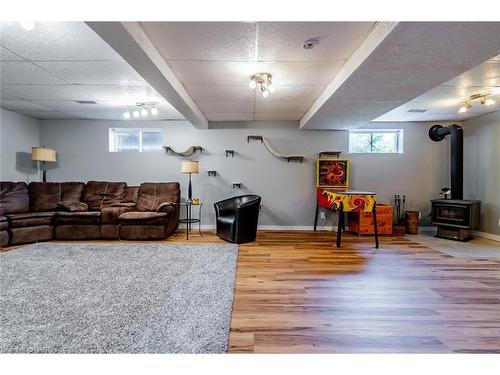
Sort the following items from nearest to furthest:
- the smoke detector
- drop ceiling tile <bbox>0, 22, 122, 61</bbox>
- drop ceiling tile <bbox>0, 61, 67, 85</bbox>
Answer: drop ceiling tile <bbox>0, 22, 122, 61</bbox> < the smoke detector < drop ceiling tile <bbox>0, 61, 67, 85</bbox>

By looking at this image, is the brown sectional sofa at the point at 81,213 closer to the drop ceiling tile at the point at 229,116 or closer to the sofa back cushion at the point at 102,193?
the sofa back cushion at the point at 102,193

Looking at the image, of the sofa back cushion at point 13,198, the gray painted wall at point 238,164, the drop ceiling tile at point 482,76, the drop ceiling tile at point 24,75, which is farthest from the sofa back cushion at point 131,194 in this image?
the drop ceiling tile at point 482,76

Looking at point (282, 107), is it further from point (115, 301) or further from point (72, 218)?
point (72, 218)

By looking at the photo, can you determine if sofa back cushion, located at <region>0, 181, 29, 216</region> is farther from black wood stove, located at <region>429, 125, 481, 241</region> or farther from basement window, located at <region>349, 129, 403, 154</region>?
black wood stove, located at <region>429, 125, 481, 241</region>

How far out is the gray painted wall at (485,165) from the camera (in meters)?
4.55

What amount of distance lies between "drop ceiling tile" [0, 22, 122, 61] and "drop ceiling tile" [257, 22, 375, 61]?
150 cm

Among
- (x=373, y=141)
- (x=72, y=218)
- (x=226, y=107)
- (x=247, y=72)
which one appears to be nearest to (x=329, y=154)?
(x=373, y=141)

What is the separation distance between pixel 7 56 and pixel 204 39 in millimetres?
2160

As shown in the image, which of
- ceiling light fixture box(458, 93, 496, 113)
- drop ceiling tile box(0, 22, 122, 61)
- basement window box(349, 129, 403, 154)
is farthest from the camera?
basement window box(349, 129, 403, 154)

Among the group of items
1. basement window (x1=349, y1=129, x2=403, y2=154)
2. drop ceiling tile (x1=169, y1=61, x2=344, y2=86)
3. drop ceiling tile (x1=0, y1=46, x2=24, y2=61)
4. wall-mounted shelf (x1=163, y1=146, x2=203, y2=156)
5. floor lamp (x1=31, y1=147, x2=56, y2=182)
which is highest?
drop ceiling tile (x1=0, y1=46, x2=24, y2=61)

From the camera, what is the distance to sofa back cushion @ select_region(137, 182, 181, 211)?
4961 mm

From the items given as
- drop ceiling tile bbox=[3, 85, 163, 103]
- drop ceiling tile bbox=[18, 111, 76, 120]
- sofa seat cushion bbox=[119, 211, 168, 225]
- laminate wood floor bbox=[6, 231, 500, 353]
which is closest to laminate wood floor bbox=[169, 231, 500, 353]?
laminate wood floor bbox=[6, 231, 500, 353]

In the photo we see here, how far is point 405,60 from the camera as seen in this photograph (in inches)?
86.4

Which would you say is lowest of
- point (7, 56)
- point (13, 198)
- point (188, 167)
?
point (13, 198)
